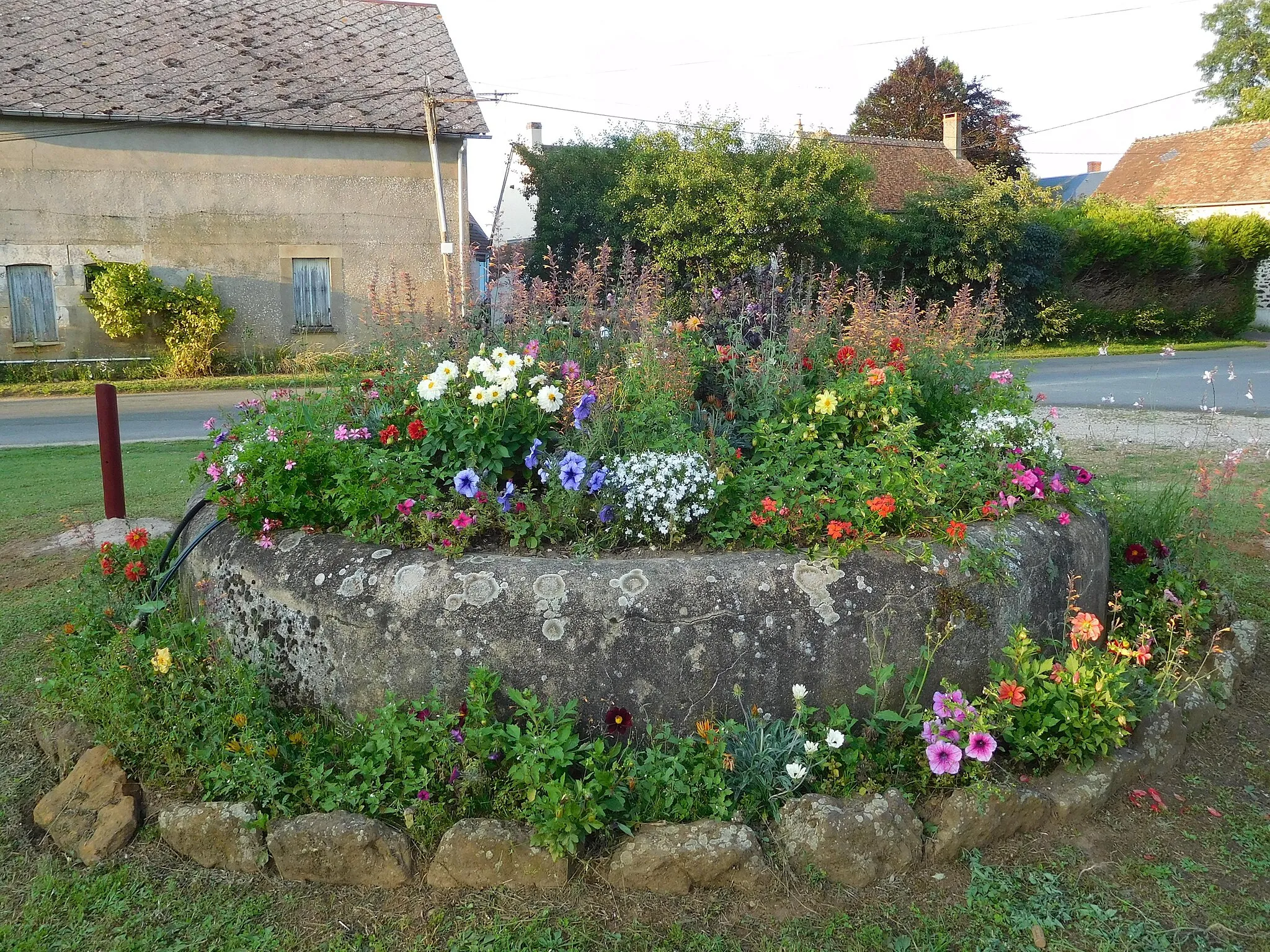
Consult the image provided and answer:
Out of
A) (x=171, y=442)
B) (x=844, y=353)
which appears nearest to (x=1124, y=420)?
(x=844, y=353)

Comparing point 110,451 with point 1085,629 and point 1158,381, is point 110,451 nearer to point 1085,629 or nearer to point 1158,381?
point 1085,629

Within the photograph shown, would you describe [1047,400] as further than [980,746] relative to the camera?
Yes

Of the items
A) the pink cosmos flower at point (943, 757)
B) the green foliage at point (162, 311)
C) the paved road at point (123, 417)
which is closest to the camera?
the pink cosmos flower at point (943, 757)

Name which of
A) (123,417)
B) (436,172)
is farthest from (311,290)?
(123,417)

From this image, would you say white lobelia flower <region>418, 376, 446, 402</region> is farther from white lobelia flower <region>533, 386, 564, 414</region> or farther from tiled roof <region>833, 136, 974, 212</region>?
tiled roof <region>833, 136, 974, 212</region>

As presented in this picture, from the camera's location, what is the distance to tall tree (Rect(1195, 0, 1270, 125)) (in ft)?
130

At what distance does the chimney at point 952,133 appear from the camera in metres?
33.4

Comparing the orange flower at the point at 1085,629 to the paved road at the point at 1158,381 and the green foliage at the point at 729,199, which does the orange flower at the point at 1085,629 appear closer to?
the paved road at the point at 1158,381

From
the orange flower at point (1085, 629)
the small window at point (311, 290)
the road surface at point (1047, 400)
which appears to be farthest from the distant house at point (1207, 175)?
the orange flower at point (1085, 629)

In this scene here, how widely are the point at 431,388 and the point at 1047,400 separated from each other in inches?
454

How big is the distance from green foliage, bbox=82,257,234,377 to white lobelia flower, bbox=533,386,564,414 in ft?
52.5

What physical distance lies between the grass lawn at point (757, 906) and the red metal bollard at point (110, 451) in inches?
109

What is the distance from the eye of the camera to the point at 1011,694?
3184 millimetres

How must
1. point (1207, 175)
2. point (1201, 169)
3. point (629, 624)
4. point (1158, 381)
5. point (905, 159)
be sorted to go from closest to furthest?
point (629, 624) < point (1158, 381) < point (905, 159) < point (1207, 175) < point (1201, 169)
